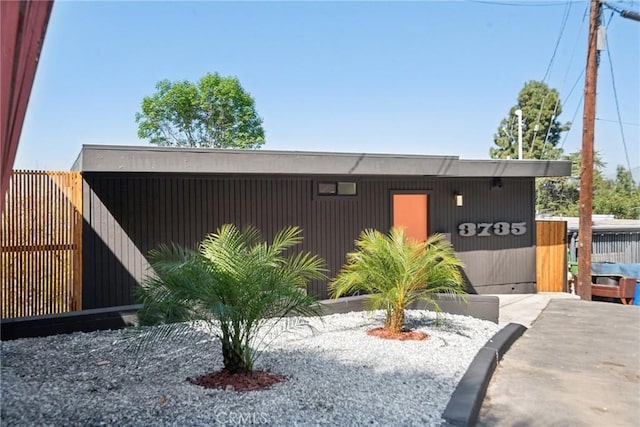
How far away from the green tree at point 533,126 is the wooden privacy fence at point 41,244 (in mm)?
30579

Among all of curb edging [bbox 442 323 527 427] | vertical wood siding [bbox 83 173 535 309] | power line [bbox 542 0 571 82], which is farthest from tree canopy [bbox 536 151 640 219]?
curb edging [bbox 442 323 527 427]

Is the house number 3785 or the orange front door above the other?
the orange front door

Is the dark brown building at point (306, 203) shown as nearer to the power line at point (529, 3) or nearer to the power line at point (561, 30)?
the power line at point (529, 3)

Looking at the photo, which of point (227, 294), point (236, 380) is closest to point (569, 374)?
point (236, 380)

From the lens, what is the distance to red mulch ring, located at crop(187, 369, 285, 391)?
3963mm

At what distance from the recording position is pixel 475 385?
13.5 feet

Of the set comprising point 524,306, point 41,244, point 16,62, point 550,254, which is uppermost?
point 16,62

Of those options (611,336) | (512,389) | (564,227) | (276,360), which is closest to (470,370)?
(512,389)

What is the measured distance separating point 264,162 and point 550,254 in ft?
22.8

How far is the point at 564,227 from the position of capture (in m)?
11.0

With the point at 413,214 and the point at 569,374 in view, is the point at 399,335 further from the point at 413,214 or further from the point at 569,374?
the point at 413,214

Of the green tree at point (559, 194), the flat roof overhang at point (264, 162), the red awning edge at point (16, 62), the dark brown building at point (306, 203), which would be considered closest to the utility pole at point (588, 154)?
the dark brown building at point (306, 203)

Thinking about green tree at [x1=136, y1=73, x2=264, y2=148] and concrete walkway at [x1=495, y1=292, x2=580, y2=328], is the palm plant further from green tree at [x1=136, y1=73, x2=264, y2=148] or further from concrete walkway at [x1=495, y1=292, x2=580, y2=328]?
green tree at [x1=136, y1=73, x2=264, y2=148]

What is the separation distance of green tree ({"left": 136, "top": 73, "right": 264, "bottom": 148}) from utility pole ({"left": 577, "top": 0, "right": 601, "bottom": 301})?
67.7ft
